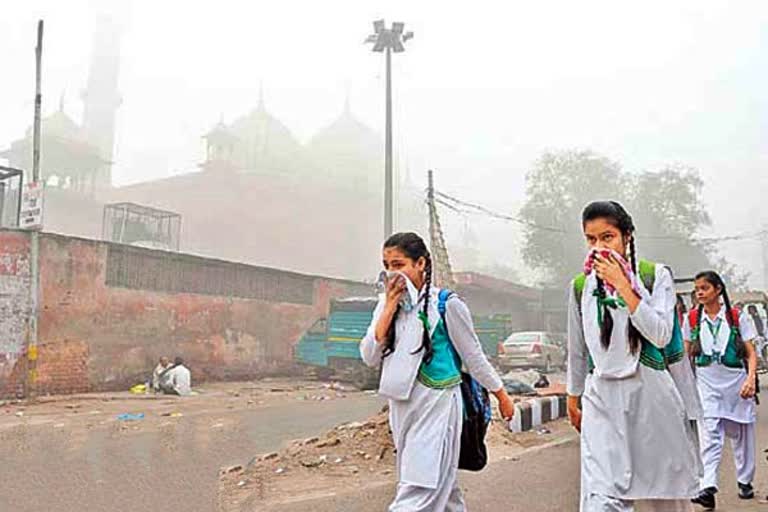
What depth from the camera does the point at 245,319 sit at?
67.7 ft

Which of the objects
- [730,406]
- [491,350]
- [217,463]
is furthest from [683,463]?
[491,350]

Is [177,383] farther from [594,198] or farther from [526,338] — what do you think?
[594,198]

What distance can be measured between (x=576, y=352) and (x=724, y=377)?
8.78ft

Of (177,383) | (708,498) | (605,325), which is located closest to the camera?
(605,325)

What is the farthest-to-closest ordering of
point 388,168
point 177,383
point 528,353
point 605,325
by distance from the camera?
point 528,353 → point 388,168 → point 177,383 → point 605,325

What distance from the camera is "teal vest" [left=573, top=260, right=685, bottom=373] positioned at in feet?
9.70

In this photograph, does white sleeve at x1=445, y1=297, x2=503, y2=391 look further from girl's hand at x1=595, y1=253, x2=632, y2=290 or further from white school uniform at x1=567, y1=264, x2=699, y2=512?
girl's hand at x1=595, y1=253, x2=632, y2=290

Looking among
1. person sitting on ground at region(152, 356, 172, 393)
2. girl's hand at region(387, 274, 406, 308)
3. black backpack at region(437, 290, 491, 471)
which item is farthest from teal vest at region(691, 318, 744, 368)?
person sitting on ground at region(152, 356, 172, 393)

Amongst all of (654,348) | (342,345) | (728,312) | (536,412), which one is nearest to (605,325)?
(654,348)

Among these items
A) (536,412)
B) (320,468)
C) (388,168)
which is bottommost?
(320,468)

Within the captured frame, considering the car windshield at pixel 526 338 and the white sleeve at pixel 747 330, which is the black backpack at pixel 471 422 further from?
the car windshield at pixel 526 338

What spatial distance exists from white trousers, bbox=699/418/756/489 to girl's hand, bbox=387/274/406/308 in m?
3.00

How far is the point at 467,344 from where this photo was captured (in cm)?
355

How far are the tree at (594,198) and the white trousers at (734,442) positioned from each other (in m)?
39.7
